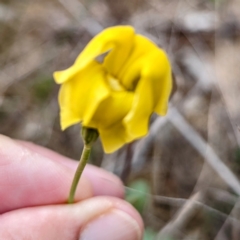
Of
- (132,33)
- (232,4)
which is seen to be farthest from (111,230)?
(232,4)

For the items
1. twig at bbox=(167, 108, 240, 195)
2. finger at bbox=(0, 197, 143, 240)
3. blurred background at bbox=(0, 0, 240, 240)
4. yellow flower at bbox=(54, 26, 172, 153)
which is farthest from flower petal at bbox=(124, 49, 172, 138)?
twig at bbox=(167, 108, 240, 195)

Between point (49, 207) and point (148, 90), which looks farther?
point (49, 207)

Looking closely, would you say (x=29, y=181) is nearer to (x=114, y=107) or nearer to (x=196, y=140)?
(x=114, y=107)

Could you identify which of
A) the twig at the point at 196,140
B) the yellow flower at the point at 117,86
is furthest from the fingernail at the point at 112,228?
the twig at the point at 196,140

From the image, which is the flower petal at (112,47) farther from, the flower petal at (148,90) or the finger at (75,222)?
the finger at (75,222)

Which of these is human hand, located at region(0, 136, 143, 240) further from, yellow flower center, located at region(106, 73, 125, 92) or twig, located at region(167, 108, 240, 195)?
Result: twig, located at region(167, 108, 240, 195)

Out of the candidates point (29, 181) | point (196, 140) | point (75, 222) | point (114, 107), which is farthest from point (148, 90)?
point (196, 140)
